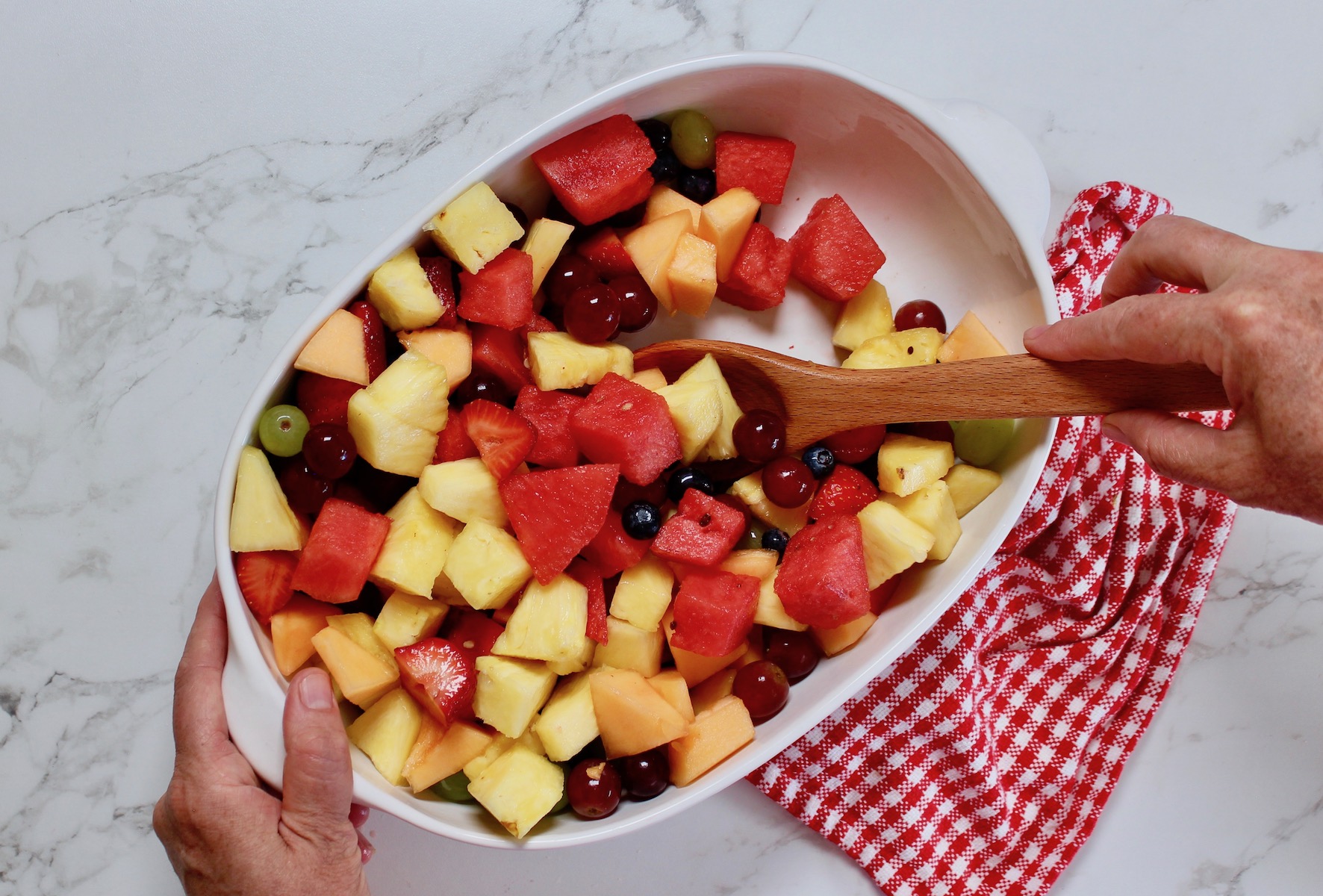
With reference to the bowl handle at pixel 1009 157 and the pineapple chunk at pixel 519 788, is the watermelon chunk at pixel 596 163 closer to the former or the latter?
the bowl handle at pixel 1009 157

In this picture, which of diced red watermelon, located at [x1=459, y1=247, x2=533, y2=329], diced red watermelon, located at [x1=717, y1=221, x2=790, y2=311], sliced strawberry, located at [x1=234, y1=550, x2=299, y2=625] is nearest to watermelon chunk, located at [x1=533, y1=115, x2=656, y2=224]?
diced red watermelon, located at [x1=459, y1=247, x2=533, y2=329]

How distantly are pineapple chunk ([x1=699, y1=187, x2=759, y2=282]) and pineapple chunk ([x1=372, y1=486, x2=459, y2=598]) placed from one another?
586 mm

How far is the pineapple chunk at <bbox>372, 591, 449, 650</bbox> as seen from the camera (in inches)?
54.0

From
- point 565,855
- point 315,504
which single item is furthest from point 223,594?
point 565,855

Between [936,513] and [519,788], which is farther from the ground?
[936,513]

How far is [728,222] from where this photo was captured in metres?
1.47

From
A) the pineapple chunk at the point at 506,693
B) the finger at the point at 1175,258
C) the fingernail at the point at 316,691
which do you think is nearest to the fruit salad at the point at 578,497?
the pineapple chunk at the point at 506,693

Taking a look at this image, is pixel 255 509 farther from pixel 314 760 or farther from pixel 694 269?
pixel 694 269

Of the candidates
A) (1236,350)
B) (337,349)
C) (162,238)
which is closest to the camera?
(1236,350)

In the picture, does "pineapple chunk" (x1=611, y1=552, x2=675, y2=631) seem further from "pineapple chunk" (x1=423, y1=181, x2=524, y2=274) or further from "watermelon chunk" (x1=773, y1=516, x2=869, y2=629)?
"pineapple chunk" (x1=423, y1=181, x2=524, y2=274)

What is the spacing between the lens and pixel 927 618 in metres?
1.37

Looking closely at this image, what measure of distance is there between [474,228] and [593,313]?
8.1 inches

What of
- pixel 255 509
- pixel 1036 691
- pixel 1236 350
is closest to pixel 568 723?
pixel 255 509

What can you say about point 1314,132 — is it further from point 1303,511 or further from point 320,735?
point 320,735
